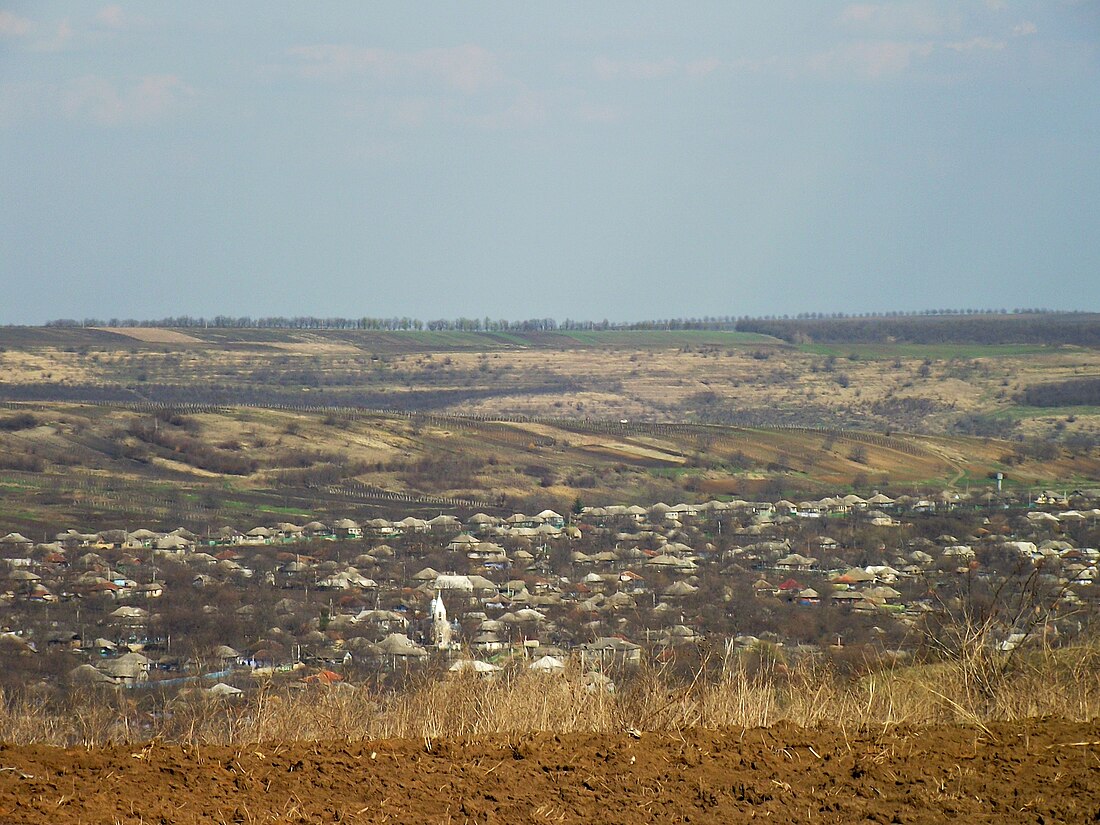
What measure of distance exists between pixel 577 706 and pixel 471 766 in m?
2.48

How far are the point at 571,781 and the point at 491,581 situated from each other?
26411 mm

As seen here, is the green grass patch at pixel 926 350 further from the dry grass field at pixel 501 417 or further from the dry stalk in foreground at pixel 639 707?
the dry stalk in foreground at pixel 639 707

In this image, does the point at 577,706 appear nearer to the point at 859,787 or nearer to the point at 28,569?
the point at 859,787

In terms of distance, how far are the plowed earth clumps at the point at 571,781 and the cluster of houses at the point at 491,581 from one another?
350 centimetres

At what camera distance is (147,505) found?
4738cm

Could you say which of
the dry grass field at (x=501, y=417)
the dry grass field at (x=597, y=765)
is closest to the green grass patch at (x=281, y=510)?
the dry grass field at (x=501, y=417)

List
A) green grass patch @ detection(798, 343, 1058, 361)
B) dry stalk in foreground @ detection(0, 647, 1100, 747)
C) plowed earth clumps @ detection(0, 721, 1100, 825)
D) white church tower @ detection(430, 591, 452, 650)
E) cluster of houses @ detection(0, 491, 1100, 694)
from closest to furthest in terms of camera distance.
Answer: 1. plowed earth clumps @ detection(0, 721, 1100, 825)
2. dry stalk in foreground @ detection(0, 647, 1100, 747)
3. cluster of houses @ detection(0, 491, 1100, 694)
4. white church tower @ detection(430, 591, 452, 650)
5. green grass patch @ detection(798, 343, 1058, 361)

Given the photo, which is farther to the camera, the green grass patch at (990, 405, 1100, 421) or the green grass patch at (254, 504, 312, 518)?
the green grass patch at (990, 405, 1100, 421)

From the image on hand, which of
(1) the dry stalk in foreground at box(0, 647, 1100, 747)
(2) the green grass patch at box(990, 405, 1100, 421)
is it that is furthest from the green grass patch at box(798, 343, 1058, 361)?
(1) the dry stalk in foreground at box(0, 647, 1100, 747)

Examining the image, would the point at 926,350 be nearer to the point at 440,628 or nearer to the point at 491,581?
the point at 491,581

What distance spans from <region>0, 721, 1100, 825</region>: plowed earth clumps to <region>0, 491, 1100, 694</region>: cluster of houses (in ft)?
11.5

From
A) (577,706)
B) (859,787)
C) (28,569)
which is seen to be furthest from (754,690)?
(28,569)

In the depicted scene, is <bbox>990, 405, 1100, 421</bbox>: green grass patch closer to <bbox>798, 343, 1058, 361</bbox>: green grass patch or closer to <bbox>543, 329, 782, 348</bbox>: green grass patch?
<bbox>798, 343, 1058, 361</bbox>: green grass patch

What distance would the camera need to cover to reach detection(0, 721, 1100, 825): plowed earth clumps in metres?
6.30
